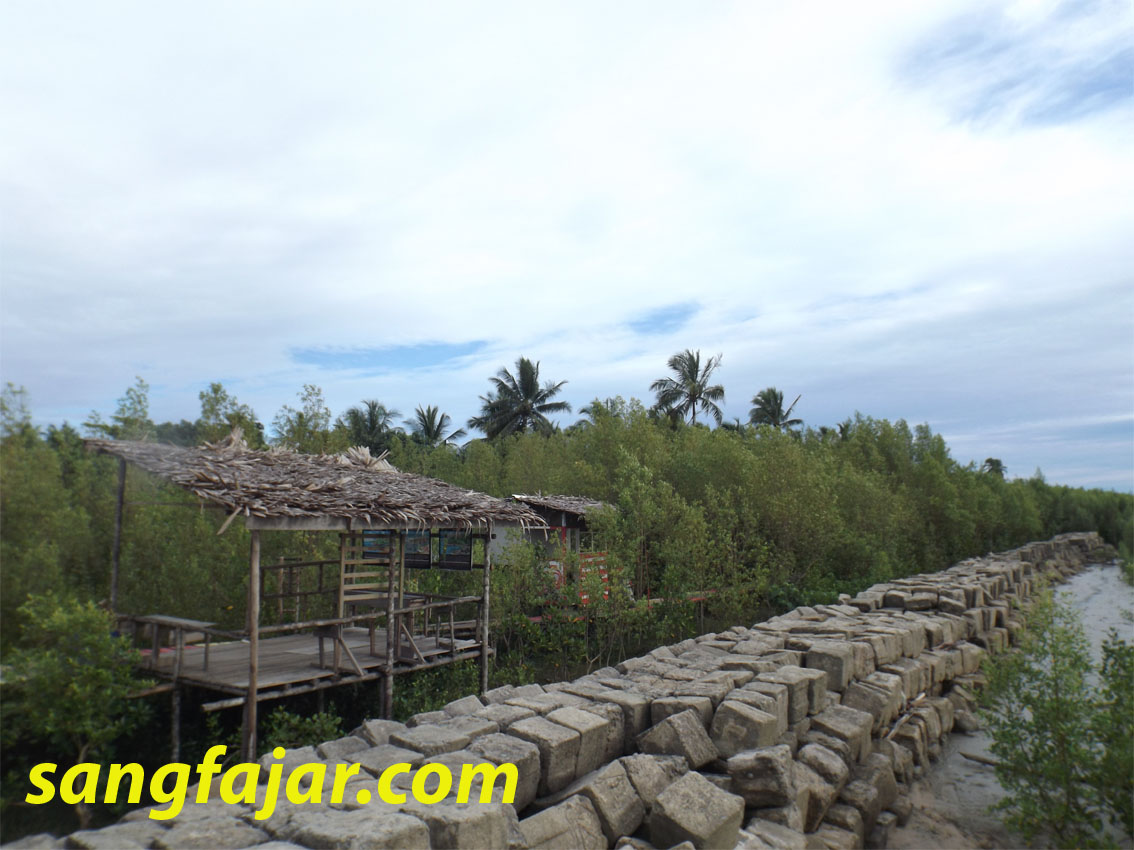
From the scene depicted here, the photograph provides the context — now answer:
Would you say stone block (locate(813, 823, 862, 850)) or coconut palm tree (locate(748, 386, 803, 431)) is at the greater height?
coconut palm tree (locate(748, 386, 803, 431))

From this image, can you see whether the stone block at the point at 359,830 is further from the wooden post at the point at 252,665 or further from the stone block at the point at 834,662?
the stone block at the point at 834,662

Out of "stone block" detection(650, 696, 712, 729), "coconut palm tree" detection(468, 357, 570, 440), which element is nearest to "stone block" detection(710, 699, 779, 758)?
"stone block" detection(650, 696, 712, 729)

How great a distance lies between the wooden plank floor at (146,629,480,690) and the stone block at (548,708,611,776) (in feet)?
11.7

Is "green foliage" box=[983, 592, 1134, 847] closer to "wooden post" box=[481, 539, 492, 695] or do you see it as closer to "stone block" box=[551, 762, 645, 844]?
→ "stone block" box=[551, 762, 645, 844]

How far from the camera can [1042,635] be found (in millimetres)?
7461

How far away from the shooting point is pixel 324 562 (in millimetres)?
9891

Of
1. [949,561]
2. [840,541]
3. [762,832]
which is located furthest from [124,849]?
[949,561]

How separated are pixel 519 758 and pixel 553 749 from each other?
399 mm

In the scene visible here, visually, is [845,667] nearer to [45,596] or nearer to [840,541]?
[45,596]

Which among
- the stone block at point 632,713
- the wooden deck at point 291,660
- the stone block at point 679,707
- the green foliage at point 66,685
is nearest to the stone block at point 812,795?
the stone block at point 679,707

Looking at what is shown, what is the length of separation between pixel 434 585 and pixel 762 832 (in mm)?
8521

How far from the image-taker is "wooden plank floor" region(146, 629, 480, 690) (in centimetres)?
800

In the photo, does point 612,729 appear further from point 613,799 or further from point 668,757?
point 613,799

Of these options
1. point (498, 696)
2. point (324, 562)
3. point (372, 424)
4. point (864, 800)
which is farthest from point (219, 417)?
point (372, 424)
